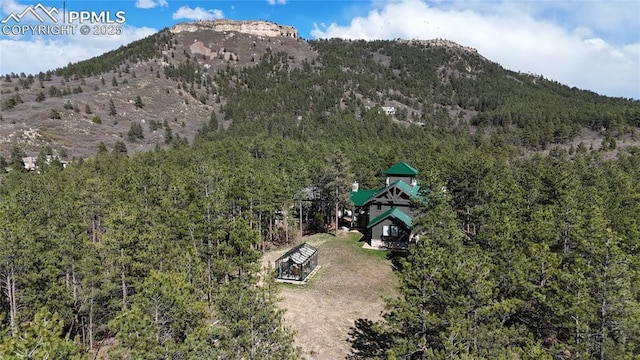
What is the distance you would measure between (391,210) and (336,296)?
55.4ft

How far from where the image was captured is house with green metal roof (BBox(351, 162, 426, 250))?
43531 millimetres

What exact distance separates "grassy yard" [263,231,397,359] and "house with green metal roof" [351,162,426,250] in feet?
8.23

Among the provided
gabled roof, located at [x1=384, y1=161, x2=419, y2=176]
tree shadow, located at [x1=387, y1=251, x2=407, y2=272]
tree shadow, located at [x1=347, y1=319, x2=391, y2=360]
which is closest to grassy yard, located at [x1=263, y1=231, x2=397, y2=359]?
tree shadow, located at [x1=347, y1=319, x2=391, y2=360]

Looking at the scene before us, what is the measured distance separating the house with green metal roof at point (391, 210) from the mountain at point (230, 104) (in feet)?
200

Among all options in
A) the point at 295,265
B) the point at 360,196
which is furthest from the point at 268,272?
the point at 360,196

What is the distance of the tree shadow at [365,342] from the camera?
23.1 metres

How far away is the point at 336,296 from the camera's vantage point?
31406 mm

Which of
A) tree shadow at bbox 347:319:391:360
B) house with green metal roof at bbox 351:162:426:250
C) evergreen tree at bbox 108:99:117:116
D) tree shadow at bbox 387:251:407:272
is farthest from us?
evergreen tree at bbox 108:99:117:116

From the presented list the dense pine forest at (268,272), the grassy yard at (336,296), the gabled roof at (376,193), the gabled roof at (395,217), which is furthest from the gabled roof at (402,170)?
the grassy yard at (336,296)

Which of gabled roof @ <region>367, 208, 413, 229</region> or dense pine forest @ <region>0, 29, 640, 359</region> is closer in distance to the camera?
dense pine forest @ <region>0, 29, 640, 359</region>

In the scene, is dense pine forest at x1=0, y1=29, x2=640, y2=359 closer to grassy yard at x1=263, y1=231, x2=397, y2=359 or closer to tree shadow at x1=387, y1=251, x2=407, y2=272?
grassy yard at x1=263, y1=231, x2=397, y2=359

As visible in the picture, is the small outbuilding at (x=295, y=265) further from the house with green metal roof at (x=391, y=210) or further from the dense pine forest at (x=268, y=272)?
the house with green metal roof at (x=391, y=210)

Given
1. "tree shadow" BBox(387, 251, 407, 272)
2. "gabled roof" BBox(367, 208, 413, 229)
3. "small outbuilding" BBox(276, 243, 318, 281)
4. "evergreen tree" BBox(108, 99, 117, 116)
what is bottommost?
"tree shadow" BBox(387, 251, 407, 272)

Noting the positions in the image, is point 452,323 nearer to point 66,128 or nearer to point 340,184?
point 340,184
